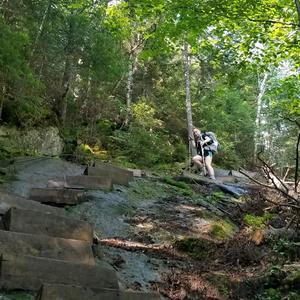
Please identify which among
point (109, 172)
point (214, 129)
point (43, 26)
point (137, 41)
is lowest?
point (109, 172)

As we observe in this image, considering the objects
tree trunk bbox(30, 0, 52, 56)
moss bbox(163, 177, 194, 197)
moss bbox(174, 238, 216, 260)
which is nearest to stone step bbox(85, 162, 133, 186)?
moss bbox(163, 177, 194, 197)

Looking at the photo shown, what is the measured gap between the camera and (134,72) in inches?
900

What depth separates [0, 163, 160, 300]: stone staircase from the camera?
3514 millimetres

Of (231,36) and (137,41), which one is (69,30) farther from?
(137,41)

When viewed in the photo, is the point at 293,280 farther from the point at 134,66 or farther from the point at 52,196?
the point at 134,66

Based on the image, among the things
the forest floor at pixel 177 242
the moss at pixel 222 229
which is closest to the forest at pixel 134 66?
the forest floor at pixel 177 242

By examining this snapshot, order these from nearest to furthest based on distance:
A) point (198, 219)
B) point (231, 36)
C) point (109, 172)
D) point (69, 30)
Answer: point (198, 219), point (109, 172), point (231, 36), point (69, 30)

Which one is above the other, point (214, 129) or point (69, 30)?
point (69, 30)

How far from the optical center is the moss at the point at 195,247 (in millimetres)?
6298

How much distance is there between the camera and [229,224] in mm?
8469

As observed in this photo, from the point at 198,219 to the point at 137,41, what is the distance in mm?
16831

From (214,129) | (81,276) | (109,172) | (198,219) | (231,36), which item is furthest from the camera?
(214,129)

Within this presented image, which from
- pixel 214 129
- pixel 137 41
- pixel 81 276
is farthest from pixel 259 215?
pixel 137 41

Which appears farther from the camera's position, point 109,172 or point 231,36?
point 231,36
